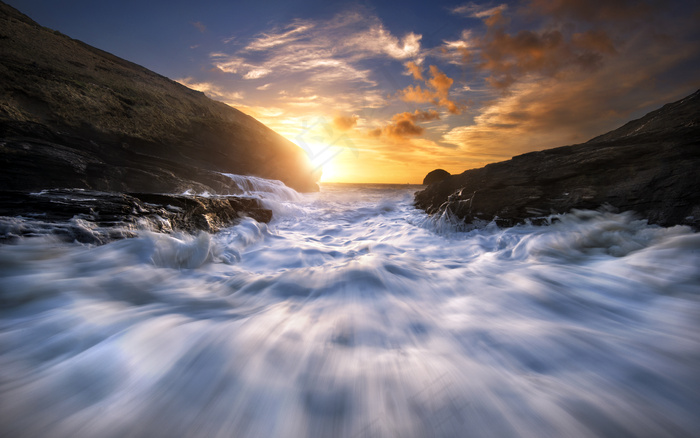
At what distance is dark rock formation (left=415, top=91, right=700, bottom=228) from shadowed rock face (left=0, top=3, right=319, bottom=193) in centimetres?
880

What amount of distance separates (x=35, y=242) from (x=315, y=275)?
8.72 feet

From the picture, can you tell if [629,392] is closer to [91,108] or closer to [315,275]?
[315,275]

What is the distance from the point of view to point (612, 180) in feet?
11.3

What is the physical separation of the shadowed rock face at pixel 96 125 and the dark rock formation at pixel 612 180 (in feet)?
28.9

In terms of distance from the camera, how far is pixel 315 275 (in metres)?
2.80

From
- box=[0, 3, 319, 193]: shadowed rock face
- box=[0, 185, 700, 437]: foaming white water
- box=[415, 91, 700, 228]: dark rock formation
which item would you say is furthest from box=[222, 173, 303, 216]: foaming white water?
box=[0, 185, 700, 437]: foaming white water

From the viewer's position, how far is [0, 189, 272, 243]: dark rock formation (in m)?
2.42

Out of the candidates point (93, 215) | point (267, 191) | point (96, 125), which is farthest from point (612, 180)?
point (96, 125)

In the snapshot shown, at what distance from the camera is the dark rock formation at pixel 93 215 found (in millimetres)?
2422

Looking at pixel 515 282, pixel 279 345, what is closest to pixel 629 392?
pixel 515 282

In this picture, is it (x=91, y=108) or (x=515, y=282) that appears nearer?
(x=515, y=282)

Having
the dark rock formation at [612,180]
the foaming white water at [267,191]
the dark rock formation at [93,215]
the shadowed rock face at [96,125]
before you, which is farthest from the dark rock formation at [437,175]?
the dark rock formation at [93,215]

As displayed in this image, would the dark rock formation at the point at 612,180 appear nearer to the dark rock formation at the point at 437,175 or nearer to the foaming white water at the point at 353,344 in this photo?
the foaming white water at the point at 353,344

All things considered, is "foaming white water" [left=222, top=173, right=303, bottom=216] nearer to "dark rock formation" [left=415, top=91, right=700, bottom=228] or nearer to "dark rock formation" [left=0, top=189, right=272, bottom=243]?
"dark rock formation" [left=0, top=189, right=272, bottom=243]
